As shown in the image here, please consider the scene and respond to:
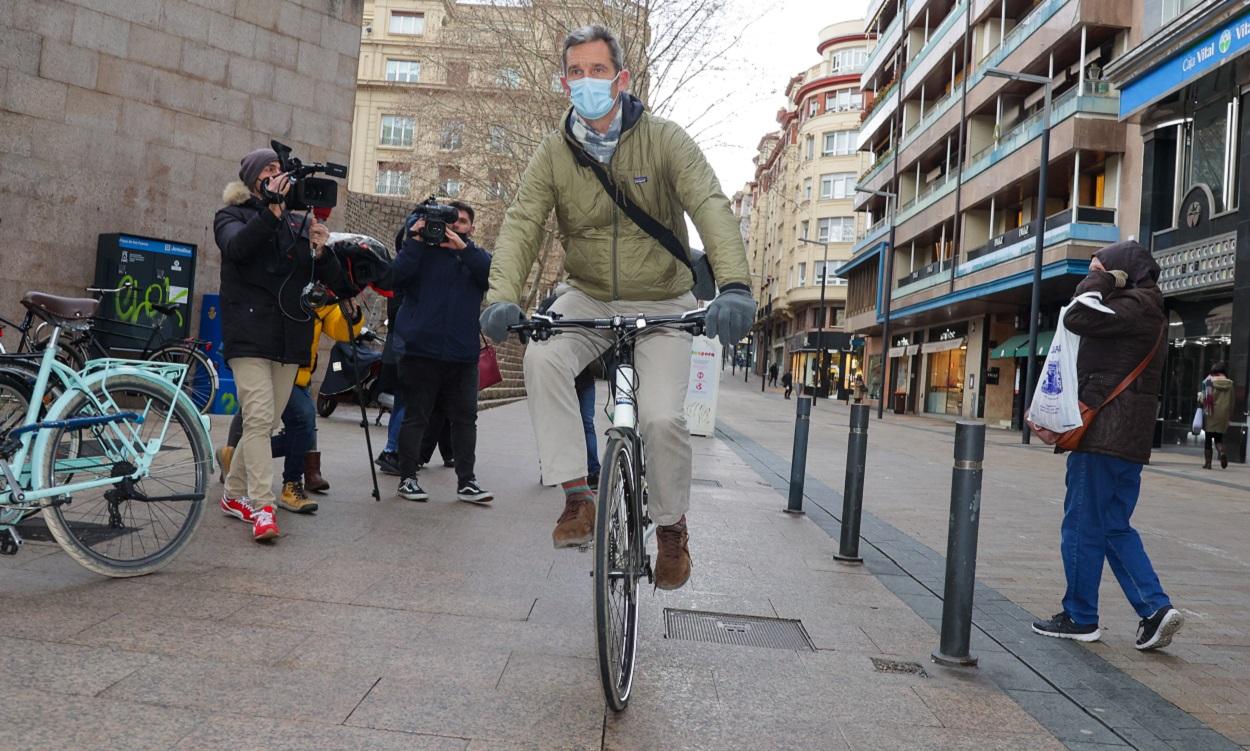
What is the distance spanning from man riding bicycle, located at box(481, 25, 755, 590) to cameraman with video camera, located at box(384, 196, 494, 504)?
2.56m

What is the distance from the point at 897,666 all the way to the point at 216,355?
909cm

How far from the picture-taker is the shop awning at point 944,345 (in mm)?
38128

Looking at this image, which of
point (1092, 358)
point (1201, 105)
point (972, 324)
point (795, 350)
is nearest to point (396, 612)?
point (1092, 358)

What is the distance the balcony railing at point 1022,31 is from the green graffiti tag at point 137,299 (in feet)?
79.4

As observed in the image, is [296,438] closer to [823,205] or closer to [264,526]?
[264,526]

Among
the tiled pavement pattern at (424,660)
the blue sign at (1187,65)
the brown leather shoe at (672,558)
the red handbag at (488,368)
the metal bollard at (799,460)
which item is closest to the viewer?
the tiled pavement pattern at (424,660)

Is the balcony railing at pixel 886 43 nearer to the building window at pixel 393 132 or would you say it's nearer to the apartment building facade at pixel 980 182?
the apartment building facade at pixel 980 182

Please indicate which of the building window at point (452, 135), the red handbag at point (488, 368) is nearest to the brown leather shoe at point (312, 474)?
the red handbag at point (488, 368)

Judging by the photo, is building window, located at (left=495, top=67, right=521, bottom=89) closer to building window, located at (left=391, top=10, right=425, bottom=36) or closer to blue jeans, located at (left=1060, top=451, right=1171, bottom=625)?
blue jeans, located at (left=1060, top=451, right=1171, bottom=625)

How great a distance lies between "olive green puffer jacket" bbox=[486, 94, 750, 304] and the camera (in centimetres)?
373

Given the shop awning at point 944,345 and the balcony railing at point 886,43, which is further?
the balcony railing at point 886,43

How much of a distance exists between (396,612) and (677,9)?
67.2 ft

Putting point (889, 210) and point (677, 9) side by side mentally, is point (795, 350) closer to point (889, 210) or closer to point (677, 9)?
point (889, 210)

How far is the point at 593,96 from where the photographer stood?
367 cm
